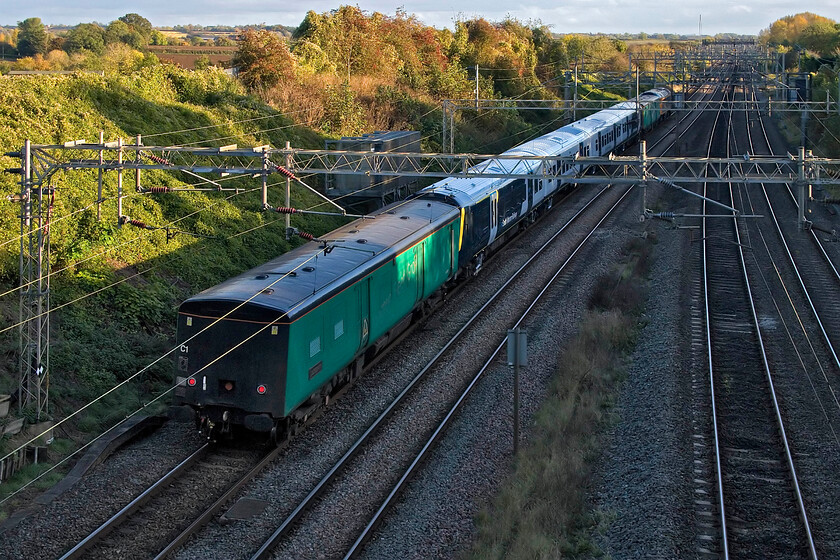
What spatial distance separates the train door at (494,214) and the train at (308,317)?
10.4 ft

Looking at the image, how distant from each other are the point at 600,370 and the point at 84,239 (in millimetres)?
12000

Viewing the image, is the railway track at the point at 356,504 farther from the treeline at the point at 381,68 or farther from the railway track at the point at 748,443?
the treeline at the point at 381,68

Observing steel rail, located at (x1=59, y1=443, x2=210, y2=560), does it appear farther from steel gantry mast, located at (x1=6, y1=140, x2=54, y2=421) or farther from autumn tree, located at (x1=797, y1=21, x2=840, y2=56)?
autumn tree, located at (x1=797, y1=21, x2=840, y2=56)

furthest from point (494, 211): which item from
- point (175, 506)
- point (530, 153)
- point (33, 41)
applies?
point (33, 41)

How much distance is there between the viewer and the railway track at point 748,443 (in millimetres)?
11125

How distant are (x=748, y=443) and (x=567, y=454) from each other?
2.98 metres

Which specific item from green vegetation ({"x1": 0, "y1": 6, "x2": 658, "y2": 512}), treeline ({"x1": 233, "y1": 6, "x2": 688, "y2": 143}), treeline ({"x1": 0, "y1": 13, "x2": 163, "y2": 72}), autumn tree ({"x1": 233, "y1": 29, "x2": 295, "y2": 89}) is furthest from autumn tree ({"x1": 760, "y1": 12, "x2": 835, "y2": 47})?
autumn tree ({"x1": 233, "y1": 29, "x2": 295, "y2": 89})

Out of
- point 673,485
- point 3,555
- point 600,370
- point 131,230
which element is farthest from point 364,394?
point 131,230

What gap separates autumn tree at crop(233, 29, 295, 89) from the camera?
4066 centimetres

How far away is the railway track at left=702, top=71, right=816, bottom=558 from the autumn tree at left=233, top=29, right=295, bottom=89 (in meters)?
24.1

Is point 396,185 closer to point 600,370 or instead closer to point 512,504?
point 600,370

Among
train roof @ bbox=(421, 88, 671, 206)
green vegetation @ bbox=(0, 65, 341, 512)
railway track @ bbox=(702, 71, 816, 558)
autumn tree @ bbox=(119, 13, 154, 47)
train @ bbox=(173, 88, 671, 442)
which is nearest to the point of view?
railway track @ bbox=(702, 71, 816, 558)

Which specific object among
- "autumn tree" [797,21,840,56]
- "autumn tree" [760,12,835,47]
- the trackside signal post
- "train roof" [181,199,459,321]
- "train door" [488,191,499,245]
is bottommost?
the trackside signal post

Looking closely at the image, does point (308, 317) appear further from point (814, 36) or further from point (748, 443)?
point (814, 36)
